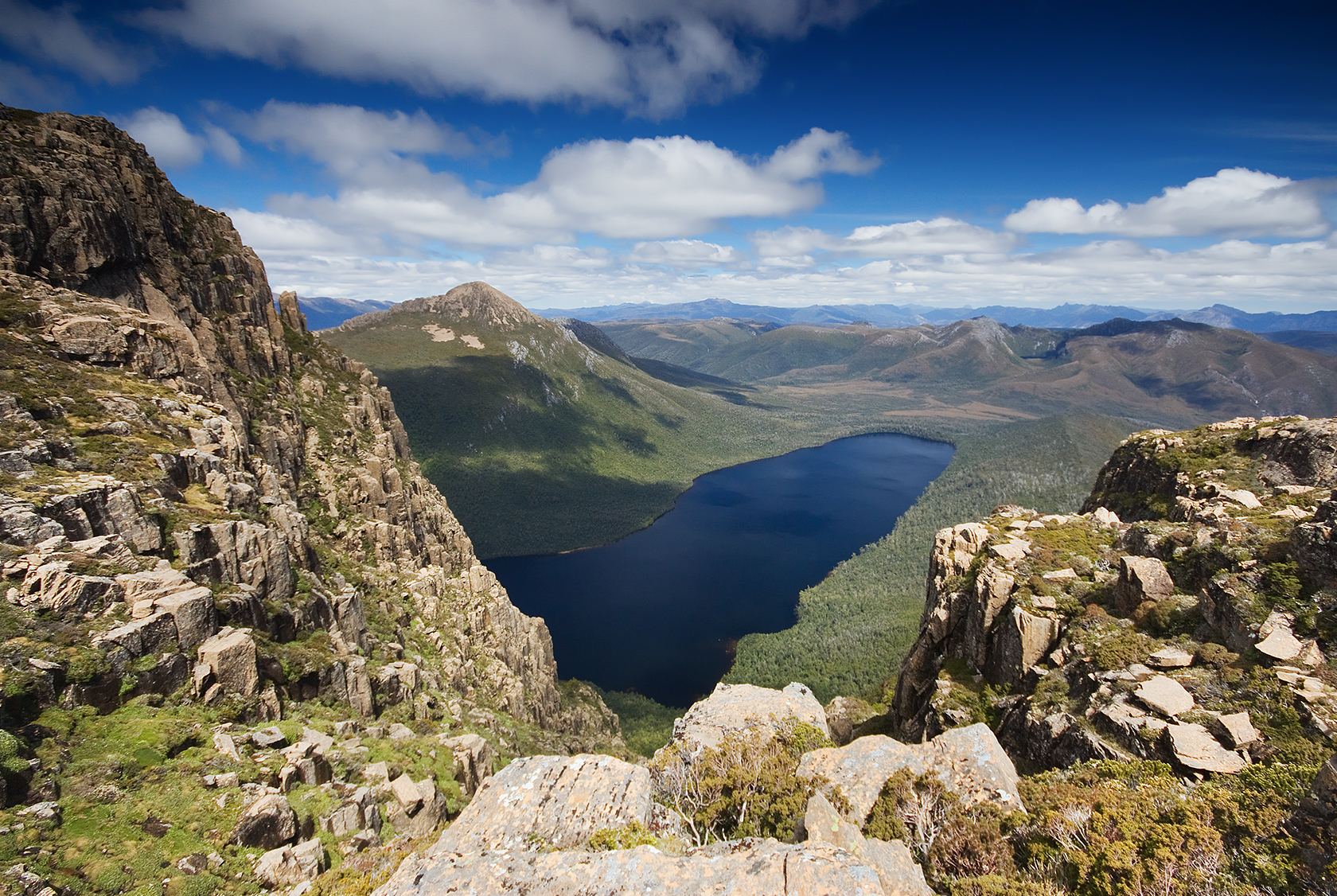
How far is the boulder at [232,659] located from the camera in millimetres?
26875

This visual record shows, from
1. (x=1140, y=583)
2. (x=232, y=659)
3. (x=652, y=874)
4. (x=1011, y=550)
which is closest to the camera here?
(x=652, y=874)

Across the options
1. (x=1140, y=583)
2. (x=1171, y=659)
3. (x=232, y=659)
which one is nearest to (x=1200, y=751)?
(x=1171, y=659)

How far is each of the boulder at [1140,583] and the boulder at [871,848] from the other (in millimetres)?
22118

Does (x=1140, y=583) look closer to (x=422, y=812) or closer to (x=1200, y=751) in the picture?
(x=1200, y=751)

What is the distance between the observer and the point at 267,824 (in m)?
21.8

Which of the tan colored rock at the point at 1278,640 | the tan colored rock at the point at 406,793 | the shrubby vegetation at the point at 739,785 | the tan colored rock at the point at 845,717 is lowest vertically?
the tan colored rock at the point at 845,717

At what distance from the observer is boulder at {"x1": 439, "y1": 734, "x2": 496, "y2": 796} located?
116ft

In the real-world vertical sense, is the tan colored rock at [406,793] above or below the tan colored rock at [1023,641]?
below

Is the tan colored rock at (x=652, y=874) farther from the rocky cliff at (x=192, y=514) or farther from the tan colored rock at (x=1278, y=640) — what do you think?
the tan colored rock at (x=1278, y=640)

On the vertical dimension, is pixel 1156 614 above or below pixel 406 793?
above

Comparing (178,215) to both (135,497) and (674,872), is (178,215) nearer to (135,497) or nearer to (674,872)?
(135,497)

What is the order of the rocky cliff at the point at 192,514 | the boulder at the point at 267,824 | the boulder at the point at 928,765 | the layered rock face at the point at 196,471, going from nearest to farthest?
the boulder at the point at 267,824, the boulder at the point at 928,765, the rocky cliff at the point at 192,514, the layered rock face at the point at 196,471

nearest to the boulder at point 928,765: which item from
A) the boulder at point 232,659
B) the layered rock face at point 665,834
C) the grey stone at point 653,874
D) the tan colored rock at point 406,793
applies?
the layered rock face at point 665,834

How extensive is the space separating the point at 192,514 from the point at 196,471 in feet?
→ 18.2
